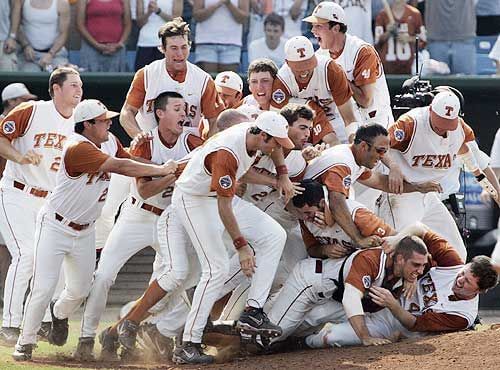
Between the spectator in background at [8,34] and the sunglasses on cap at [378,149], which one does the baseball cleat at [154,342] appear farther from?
the spectator in background at [8,34]

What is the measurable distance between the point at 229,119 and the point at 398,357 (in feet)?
7.32

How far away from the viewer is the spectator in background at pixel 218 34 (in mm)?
14000

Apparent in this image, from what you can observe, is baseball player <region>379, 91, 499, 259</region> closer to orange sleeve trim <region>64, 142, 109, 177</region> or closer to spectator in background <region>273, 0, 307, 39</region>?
orange sleeve trim <region>64, 142, 109, 177</region>

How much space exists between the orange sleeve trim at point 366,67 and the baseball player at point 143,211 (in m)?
1.56

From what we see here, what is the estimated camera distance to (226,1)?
1409 centimetres

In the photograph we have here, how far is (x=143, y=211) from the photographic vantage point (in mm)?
9953

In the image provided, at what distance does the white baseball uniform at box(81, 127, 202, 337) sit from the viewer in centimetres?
982

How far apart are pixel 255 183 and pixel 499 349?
84.5 inches

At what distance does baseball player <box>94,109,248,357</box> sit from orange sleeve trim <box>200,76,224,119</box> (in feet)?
1.68

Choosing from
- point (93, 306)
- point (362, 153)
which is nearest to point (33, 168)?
point (93, 306)

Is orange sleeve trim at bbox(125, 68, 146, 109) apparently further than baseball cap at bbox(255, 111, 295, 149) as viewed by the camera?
Yes

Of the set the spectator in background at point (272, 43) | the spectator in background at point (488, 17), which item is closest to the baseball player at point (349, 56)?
the spectator in background at point (272, 43)

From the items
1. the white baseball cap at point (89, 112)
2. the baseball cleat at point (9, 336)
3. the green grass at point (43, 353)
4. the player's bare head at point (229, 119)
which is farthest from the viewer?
the baseball cleat at point (9, 336)

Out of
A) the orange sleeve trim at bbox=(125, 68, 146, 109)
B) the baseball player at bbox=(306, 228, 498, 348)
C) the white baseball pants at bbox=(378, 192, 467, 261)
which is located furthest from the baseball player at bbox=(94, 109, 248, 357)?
the white baseball pants at bbox=(378, 192, 467, 261)
